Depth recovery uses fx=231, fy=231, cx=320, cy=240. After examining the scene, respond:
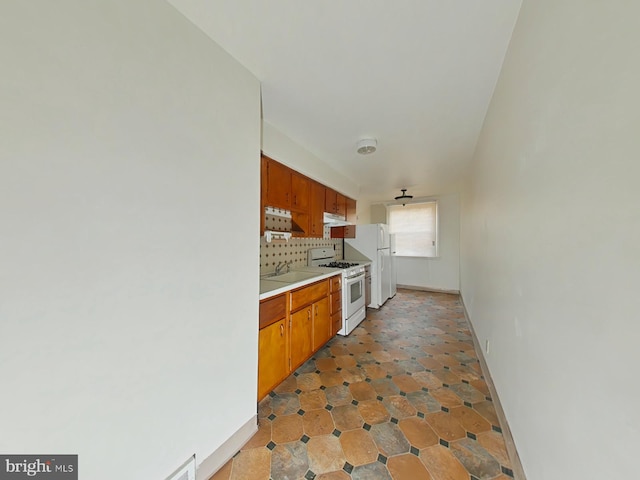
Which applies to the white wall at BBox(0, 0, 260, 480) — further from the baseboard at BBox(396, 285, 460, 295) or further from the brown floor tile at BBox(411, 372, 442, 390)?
the baseboard at BBox(396, 285, 460, 295)

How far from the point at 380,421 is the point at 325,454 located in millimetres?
474

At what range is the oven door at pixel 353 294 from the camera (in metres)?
3.09

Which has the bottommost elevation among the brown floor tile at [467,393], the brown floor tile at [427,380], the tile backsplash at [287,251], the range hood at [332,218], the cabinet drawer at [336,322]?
the brown floor tile at [427,380]

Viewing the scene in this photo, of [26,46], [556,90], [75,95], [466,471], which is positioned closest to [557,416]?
[466,471]

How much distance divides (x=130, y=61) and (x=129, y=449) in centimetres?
162

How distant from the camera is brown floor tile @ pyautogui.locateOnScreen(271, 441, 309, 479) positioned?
4.20ft

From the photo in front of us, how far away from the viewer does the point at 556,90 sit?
855 mm

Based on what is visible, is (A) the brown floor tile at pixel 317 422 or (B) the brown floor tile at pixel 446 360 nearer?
(A) the brown floor tile at pixel 317 422

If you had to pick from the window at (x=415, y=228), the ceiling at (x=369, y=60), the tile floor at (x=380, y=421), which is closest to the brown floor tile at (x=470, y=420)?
the tile floor at (x=380, y=421)

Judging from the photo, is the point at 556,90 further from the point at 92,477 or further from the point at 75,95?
the point at 92,477

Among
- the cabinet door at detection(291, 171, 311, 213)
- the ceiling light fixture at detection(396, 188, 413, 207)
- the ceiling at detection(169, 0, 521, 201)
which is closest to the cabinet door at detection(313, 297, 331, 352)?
the cabinet door at detection(291, 171, 311, 213)

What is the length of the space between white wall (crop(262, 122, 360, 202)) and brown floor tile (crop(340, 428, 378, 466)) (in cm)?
231

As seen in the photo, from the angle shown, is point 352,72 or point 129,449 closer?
point 129,449

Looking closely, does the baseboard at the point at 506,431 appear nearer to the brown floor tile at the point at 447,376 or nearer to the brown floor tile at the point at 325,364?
the brown floor tile at the point at 447,376
